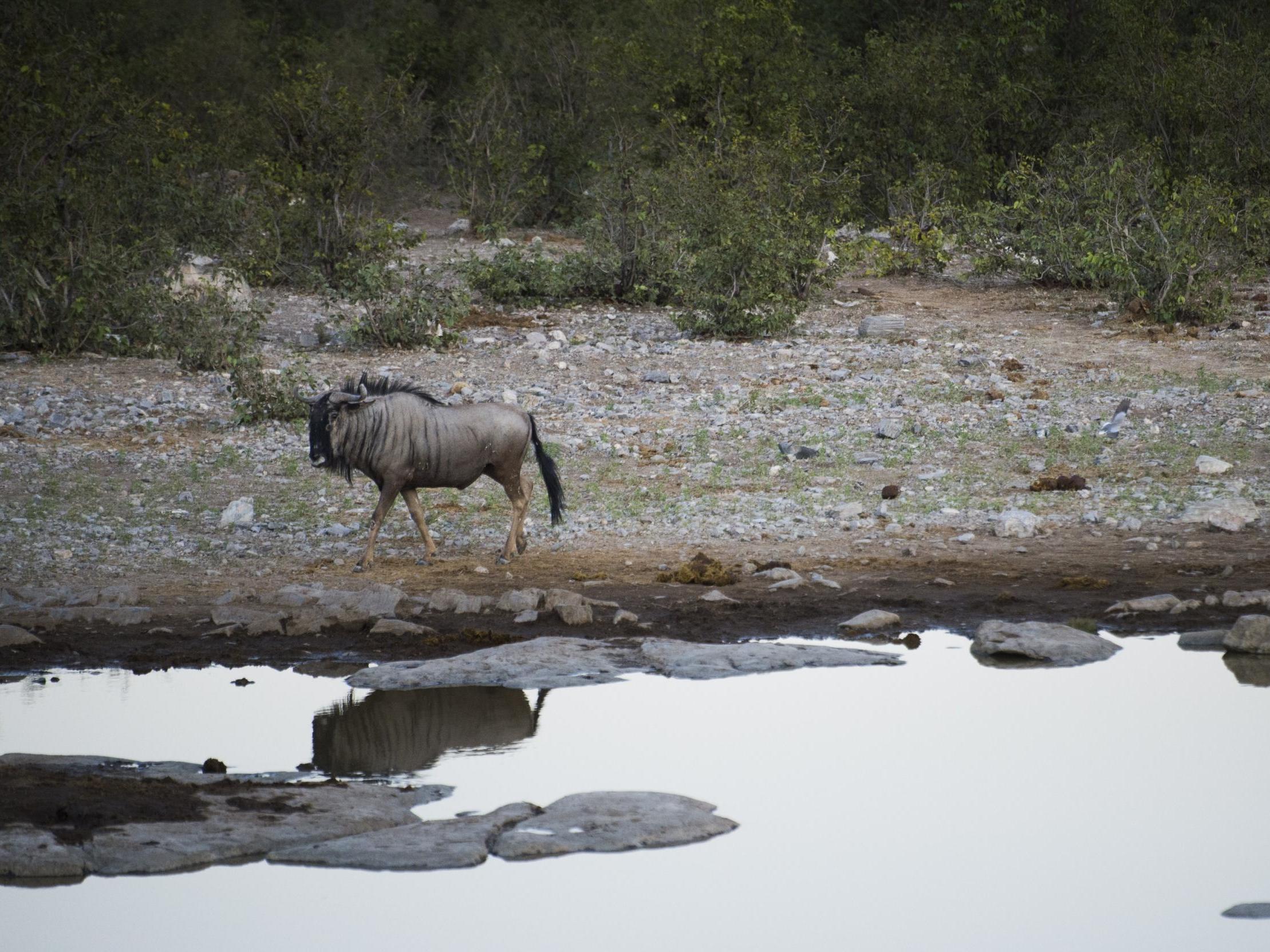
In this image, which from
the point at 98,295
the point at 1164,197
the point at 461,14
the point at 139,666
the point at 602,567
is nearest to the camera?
the point at 139,666

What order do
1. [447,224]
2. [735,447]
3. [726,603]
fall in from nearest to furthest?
[726,603]
[735,447]
[447,224]

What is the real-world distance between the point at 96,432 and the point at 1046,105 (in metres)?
18.5

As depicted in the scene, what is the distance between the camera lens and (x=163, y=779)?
6.27 meters

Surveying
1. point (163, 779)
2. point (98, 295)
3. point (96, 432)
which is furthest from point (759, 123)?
point (163, 779)

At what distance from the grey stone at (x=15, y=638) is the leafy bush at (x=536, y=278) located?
38.3 ft

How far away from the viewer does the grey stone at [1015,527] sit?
1045 cm

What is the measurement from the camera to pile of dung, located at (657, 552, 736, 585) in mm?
9469

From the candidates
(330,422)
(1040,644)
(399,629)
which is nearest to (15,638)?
(399,629)

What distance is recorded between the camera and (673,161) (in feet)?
66.9

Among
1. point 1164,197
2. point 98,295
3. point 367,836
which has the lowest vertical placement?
point 367,836

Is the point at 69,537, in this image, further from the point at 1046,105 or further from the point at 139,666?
the point at 1046,105

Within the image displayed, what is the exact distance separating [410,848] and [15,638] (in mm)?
3781

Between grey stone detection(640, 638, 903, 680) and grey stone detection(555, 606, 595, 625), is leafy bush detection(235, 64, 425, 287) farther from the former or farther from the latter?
grey stone detection(640, 638, 903, 680)

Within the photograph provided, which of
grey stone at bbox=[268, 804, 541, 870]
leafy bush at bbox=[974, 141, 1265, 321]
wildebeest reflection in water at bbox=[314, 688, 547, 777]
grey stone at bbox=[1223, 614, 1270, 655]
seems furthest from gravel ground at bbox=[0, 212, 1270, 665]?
grey stone at bbox=[268, 804, 541, 870]
